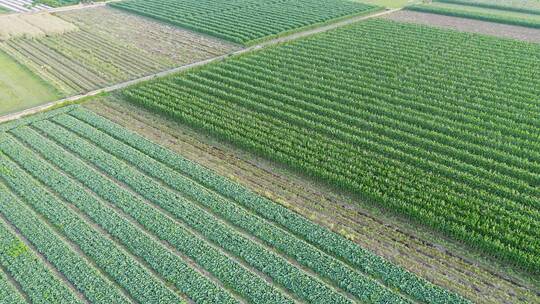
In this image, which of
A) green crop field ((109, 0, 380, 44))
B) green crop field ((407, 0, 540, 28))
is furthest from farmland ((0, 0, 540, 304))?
green crop field ((407, 0, 540, 28))

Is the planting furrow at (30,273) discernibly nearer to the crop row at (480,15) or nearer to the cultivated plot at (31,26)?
the cultivated plot at (31,26)

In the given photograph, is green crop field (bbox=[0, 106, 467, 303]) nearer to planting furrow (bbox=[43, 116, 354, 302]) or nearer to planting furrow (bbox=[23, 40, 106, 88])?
planting furrow (bbox=[43, 116, 354, 302])

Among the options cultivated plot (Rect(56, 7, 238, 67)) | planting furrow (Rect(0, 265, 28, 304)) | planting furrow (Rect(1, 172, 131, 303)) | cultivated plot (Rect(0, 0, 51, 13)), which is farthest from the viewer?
cultivated plot (Rect(0, 0, 51, 13))

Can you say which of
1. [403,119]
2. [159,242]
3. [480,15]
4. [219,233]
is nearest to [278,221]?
[219,233]

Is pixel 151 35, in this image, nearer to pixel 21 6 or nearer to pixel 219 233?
pixel 21 6

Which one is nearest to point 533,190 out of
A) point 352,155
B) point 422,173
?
point 422,173

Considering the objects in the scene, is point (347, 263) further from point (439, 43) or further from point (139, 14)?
point (139, 14)

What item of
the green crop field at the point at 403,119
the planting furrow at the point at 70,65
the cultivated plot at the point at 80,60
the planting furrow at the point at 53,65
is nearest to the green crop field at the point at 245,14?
the green crop field at the point at 403,119
